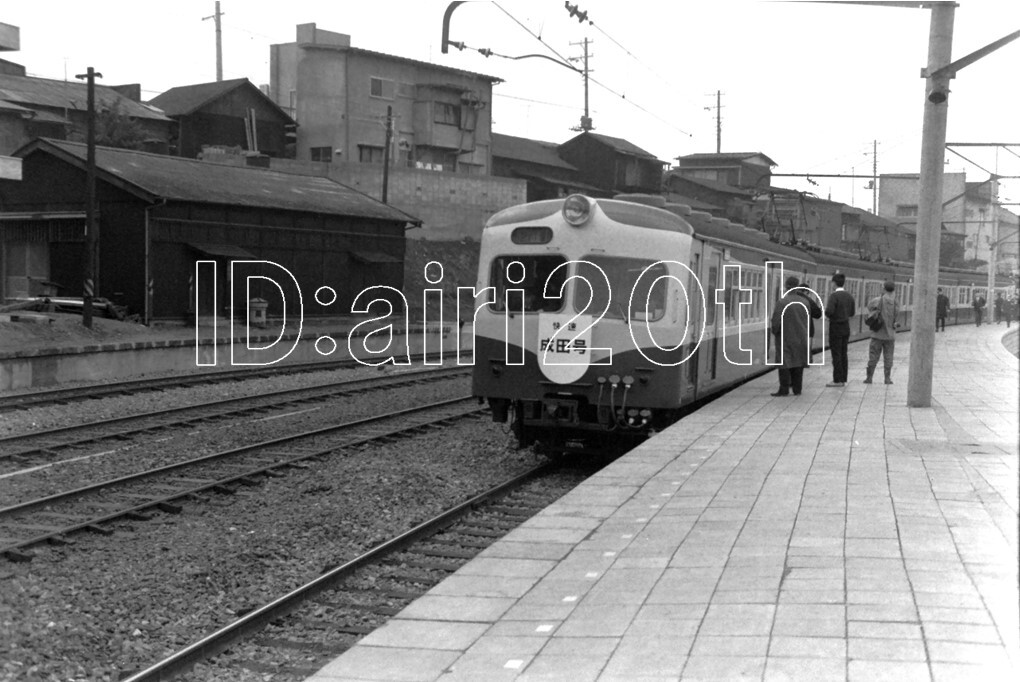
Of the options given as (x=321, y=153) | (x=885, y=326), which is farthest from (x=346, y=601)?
(x=321, y=153)

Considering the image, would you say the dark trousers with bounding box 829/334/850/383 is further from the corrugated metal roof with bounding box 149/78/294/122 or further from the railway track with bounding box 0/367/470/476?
the corrugated metal roof with bounding box 149/78/294/122

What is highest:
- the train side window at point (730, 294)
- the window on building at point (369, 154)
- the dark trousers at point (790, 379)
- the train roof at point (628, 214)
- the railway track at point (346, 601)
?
the window on building at point (369, 154)

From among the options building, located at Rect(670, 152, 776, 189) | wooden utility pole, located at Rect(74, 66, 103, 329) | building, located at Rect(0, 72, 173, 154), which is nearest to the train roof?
wooden utility pole, located at Rect(74, 66, 103, 329)

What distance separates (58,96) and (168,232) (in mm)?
20669

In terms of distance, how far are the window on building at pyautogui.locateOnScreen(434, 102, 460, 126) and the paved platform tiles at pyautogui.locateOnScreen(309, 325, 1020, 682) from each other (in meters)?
44.4

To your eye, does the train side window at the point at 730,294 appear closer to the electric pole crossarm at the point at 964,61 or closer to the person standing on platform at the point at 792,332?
the person standing on platform at the point at 792,332

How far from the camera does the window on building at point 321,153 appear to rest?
50.7m

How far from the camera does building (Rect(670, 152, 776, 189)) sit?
217 ft

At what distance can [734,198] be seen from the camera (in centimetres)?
6159

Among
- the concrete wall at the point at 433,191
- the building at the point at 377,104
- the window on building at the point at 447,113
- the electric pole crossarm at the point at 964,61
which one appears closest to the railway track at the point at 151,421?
the electric pole crossarm at the point at 964,61

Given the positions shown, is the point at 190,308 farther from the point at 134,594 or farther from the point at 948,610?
the point at 948,610

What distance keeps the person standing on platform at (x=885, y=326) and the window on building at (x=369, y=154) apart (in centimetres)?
3623

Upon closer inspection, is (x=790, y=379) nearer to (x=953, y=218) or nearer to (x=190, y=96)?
(x=190, y=96)

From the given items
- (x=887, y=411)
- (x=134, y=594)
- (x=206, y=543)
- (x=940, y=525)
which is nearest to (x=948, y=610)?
(x=940, y=525)
